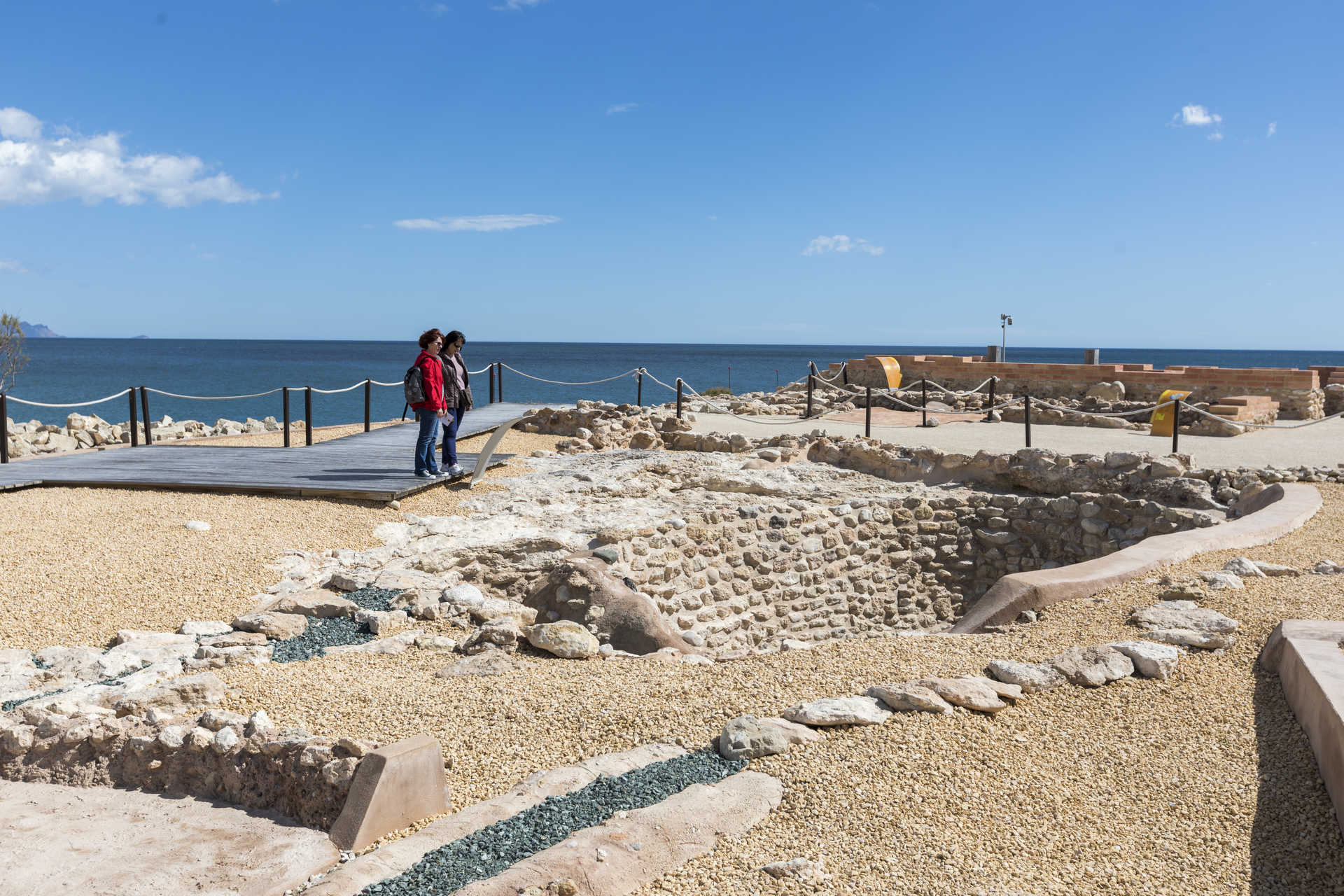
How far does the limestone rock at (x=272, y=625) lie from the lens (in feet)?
18.0

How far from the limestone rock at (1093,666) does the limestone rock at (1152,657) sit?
3cm

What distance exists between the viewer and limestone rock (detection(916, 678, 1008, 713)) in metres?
3.83

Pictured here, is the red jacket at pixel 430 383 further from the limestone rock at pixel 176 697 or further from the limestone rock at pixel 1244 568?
the limestone rock at pixel 1244 568

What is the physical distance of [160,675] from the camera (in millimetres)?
4617

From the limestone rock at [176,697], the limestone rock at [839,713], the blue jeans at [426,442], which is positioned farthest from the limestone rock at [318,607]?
the blue jeans at [426,442]

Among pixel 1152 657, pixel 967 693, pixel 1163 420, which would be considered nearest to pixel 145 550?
pixel 967 693

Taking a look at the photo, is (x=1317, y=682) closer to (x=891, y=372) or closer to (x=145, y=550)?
(x=145, y=550)

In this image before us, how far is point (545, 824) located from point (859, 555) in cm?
669

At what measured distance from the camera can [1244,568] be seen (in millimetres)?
5875

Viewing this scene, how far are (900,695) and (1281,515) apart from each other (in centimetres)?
563

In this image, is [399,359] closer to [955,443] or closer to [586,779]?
[955,443]

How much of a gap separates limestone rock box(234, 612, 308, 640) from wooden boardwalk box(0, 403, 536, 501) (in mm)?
3678

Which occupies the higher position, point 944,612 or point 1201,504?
point 1201,504

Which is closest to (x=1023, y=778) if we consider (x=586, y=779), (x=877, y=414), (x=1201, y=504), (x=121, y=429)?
(x=586, y=779)
